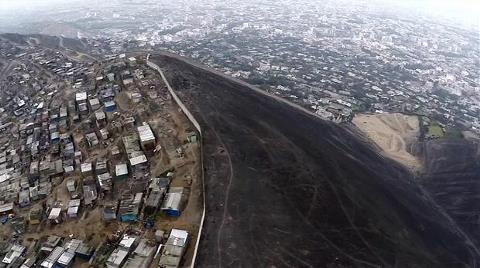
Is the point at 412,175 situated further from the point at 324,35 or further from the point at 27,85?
the point at 324,35

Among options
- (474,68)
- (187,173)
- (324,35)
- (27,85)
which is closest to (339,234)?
(187,173)

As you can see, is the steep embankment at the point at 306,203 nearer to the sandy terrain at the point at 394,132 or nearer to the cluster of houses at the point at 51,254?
the sandy terrain at the point at 394,132

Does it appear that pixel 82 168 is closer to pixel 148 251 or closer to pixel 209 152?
pixel 209 152

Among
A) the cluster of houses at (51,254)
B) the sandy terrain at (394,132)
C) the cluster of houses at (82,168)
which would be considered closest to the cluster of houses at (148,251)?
the cluster of houses at (82,168)

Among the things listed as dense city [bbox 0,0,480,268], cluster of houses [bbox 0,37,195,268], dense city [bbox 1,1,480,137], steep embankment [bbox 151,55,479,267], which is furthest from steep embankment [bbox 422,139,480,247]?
cluster of houses [bbox 0,37,195,268]

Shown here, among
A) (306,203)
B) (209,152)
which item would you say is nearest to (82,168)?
(209,152)

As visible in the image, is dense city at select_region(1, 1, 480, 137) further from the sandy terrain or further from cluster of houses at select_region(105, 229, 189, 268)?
cluster of houses at select_region(105, 229, 189, 268)
